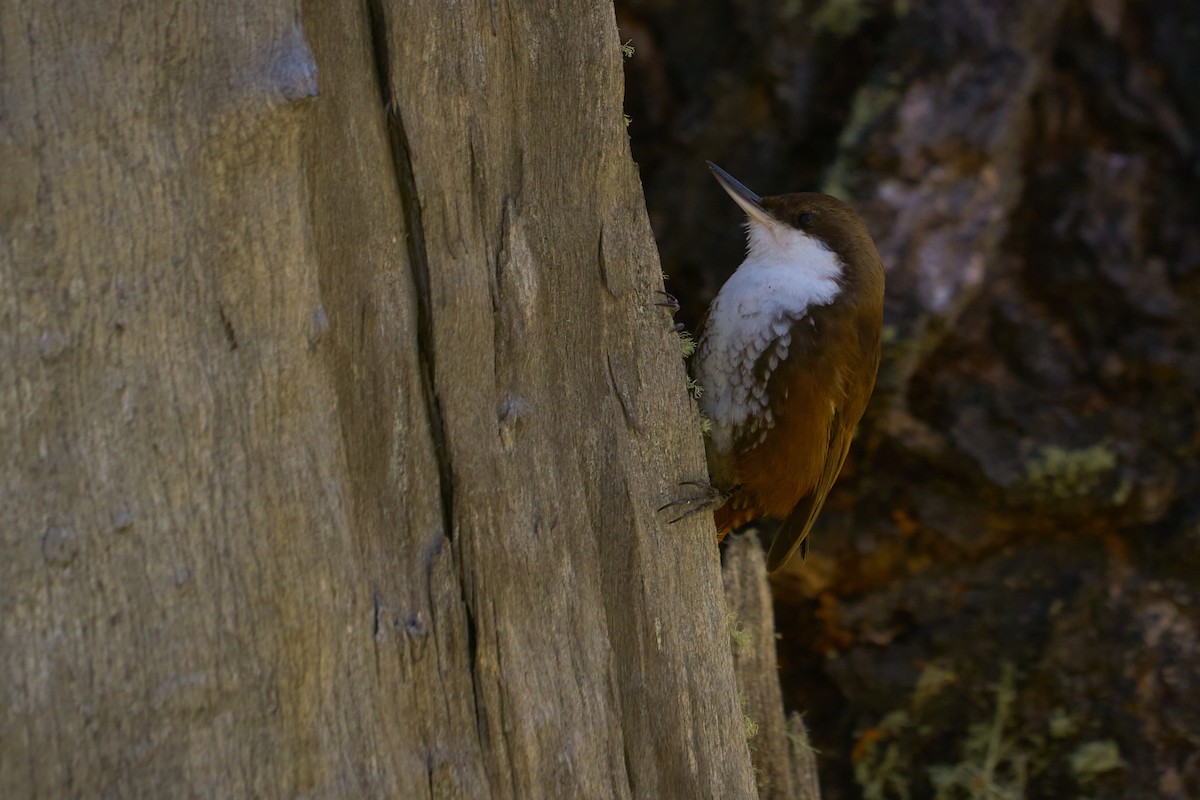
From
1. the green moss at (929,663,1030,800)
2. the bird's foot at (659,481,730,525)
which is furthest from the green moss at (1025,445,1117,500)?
the bird's foot at (659,481,730,525)

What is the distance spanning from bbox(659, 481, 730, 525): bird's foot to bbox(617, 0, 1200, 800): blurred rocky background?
1.36 m

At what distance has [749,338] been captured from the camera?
2.81 metres

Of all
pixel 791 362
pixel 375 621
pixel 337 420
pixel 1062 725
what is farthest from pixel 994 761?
pixel 337 420

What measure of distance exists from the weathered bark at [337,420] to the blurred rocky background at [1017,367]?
5.16ft

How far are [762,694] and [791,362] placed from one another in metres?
0.78

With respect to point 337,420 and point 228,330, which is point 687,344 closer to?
point 337,420

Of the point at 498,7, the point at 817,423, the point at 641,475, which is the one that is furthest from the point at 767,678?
the point at 498,7

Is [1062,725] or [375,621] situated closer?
[375,621]

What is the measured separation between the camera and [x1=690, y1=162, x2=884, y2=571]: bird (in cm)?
282

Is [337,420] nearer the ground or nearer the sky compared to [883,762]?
nearer the sky

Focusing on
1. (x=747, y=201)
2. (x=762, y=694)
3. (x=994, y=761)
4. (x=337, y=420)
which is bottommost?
(x=994, y=761)

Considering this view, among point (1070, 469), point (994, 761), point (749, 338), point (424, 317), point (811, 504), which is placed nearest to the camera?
point (424, 317)

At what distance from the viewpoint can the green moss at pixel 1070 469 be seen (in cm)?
349

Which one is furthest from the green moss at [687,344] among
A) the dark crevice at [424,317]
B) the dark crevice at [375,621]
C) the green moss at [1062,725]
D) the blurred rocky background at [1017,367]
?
the green moss at [1062,725]
